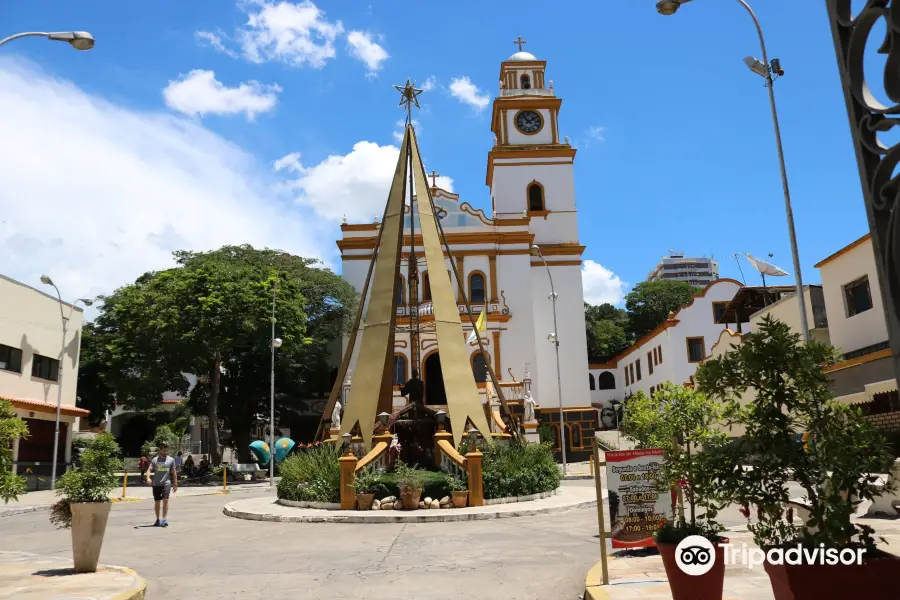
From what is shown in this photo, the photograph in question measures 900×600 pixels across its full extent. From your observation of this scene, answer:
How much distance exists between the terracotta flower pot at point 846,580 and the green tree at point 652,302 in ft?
244

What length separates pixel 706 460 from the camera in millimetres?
4938

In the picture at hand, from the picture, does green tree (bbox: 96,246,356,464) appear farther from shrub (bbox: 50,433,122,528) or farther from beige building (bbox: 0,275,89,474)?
shrub (bbox: 50,433,122,528)

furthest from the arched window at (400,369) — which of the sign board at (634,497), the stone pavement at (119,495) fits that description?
the sign board at (634,497)

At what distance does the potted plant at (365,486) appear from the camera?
52.9ft

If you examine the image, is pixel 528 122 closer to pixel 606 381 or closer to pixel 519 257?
pixel 519 257

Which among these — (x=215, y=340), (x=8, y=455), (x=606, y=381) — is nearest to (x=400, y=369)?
(x=215, y=340)

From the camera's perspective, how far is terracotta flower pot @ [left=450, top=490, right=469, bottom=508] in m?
16.0

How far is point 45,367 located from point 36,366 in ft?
2.55

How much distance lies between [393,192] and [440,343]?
18.3 feet

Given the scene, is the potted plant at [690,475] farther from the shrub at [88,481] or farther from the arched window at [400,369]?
the arched window at [400,369]

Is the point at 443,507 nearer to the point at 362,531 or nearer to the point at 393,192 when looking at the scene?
the point at 362,531

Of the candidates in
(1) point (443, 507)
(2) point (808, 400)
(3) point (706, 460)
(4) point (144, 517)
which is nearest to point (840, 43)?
(2) point (808, 400)

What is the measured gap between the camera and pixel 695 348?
43.8 meters

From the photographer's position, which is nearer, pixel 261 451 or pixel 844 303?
pixel 844 303
